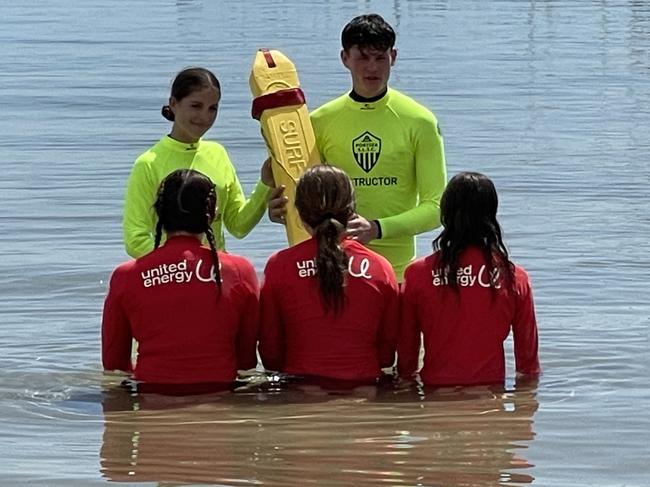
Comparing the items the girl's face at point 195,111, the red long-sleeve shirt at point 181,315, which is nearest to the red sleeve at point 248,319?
the red long-sleeve shirt at point 181,315

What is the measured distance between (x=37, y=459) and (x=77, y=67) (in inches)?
1005

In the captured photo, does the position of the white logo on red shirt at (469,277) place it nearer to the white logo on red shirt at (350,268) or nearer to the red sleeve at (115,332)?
the white logo on red shirt at (350,268)

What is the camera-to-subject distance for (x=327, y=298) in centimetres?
683

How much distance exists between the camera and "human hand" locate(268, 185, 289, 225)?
7242mm

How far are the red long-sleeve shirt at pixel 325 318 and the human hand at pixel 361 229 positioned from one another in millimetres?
46

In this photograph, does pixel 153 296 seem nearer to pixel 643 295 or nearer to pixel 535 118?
pixel 643 295

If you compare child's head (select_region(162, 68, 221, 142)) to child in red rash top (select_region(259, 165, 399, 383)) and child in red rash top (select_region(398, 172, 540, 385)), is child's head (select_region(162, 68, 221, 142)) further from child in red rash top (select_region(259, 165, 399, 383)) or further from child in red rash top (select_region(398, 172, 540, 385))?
child in red rash top (select_region(398, 172, 540, 385))

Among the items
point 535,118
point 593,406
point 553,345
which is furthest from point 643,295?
point 535,118

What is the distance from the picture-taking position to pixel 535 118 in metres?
22.8

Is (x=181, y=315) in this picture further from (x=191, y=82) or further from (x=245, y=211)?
(x=191, y=82)

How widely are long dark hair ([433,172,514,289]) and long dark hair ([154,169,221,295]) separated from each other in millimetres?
1013

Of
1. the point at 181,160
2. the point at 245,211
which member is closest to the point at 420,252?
the point at 245,211

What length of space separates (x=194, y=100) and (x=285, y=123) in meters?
0.45

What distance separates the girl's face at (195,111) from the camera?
721 cm
